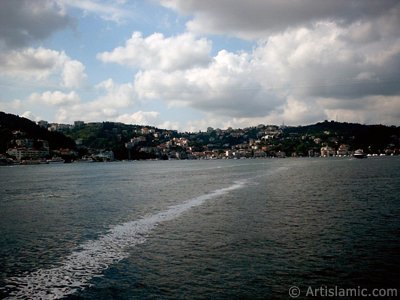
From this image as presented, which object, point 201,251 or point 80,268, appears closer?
point 80,268

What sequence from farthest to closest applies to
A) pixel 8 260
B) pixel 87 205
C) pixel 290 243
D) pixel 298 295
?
pixel 87 205, pixel 290 243, pixel 8 260, pixel 298 295

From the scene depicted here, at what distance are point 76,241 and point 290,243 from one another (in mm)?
14778

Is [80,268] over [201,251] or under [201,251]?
under

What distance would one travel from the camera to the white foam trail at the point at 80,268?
17.3m

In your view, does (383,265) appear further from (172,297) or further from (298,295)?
(172,297)

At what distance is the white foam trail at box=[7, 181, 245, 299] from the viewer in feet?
56.8

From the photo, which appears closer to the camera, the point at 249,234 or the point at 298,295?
the point at 298,295

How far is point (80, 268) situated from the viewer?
2038 centimetres

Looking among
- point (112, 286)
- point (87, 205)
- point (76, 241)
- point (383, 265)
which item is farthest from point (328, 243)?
point (87, 205)

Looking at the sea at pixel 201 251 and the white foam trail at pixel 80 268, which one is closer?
the sea at pixel 201 251

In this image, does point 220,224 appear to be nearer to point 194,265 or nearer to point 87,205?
point 194,265

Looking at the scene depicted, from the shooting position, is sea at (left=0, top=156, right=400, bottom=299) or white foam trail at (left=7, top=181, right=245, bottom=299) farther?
white foam trail at (left=7, top=181, right=245, bottom=299)

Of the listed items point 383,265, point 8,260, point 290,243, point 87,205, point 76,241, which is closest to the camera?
point 383,265

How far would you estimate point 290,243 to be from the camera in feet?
78.4
